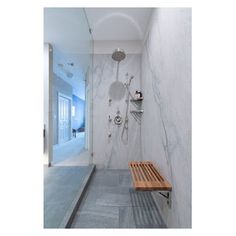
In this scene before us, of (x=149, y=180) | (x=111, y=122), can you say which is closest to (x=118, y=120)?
(x=111, y=122)

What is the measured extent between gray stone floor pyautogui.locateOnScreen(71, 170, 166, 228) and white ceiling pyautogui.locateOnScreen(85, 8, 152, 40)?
2.26 m

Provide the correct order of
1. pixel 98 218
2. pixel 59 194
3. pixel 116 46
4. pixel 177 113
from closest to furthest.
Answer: pixel 177 113
pixel 59 194
pixel 98 218
pixel 116 46

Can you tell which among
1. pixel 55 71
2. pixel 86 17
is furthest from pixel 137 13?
pixel 55 71

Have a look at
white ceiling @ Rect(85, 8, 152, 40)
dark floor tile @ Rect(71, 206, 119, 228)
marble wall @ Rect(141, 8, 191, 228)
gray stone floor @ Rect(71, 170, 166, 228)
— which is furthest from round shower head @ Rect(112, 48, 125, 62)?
dark floor tile @ Rect(71, 206, 119, 228)

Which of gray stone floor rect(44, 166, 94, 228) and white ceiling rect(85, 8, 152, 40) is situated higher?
white ceiling rect(85, 8, 152, 40)

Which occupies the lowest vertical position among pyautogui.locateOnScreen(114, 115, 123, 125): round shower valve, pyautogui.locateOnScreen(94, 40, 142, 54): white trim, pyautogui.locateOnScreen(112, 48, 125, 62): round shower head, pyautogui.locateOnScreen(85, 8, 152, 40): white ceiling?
pyautogui.locateOnScreen(114, 115, 123, 125): round shower valve

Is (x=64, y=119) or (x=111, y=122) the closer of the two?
(x=64, y=119)

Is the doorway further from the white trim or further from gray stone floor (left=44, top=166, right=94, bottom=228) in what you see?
the white trim

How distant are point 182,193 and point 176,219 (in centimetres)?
25

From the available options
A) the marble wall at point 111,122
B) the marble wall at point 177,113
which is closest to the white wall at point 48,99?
the marble wall at point 177,113

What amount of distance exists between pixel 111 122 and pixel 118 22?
4.97ft

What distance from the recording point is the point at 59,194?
1197mm

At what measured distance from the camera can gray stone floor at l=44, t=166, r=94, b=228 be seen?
1008mm

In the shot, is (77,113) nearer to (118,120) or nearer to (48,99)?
(48,99)
